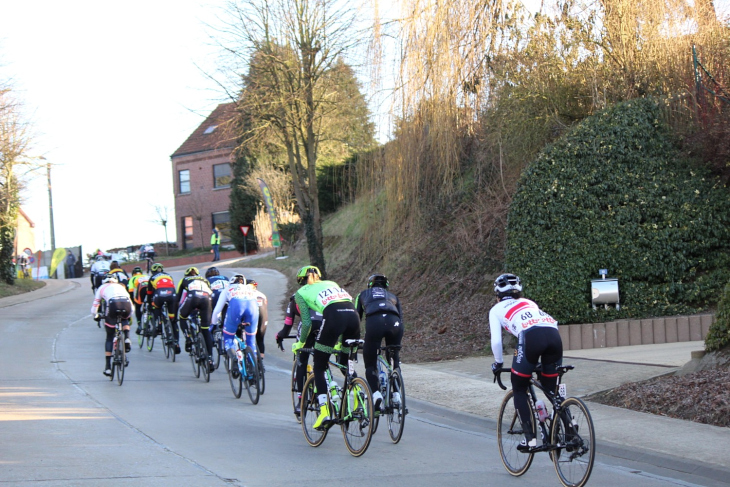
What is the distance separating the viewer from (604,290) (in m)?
14.2

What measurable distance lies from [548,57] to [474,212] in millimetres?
4132

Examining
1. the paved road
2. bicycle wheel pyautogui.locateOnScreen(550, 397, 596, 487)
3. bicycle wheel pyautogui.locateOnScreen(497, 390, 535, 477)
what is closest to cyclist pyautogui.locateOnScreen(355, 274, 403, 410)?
the paved road

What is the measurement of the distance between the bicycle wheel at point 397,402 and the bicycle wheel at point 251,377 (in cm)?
322

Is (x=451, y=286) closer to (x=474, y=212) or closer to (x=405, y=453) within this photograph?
(x=474, y=212)

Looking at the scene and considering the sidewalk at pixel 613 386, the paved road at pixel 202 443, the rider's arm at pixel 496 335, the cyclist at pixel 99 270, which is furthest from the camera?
the cyclist at pixel 99 270

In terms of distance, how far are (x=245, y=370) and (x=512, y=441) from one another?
5.12 meters

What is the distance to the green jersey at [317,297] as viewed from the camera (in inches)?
325

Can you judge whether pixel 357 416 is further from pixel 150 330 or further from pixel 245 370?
pixel 150 330

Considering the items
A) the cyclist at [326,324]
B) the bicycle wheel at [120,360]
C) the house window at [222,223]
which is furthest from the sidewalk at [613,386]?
the house window at [222,223]

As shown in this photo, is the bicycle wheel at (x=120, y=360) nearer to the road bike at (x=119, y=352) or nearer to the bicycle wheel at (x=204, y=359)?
the road bike at (x=119, y=352)

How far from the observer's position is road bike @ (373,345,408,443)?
8086 mm

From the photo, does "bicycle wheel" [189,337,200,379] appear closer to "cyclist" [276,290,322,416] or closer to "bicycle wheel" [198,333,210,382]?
"bicycle wheel" [198,333,210,382]

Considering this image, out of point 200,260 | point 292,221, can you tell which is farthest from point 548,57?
point 200,260

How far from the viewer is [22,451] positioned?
25.2ft
